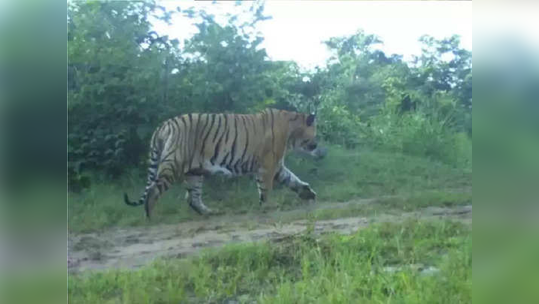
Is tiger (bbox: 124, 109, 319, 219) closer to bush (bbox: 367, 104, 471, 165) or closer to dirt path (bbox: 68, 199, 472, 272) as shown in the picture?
dirt path (bbox: 68, 199, 472, 272)

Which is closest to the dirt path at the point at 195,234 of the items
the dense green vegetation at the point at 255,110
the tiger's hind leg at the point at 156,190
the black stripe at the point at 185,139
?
the dense green vegetation at the point at 255,110

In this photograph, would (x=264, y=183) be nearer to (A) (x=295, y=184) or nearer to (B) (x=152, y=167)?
(A) (x=295, y=184)

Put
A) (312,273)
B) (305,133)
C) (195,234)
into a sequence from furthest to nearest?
1. (305,133)
2. (195,234)
3. (312,273)

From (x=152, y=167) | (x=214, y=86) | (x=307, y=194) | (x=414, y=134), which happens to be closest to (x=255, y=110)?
(x=214, y=86)

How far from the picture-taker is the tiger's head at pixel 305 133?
5.58 m

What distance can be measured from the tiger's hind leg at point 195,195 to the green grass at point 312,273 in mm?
342

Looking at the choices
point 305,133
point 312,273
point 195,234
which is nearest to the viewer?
point 312,273

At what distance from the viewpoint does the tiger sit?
554 cm

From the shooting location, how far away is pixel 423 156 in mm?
5566

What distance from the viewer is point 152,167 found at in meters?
5.55

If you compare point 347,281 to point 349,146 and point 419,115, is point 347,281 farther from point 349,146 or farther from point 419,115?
point 419,115

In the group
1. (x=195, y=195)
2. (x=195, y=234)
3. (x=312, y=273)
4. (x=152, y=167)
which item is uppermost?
(x=152, y=167)

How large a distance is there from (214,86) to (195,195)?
87 centimetres

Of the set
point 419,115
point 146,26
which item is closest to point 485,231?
point 419,115
